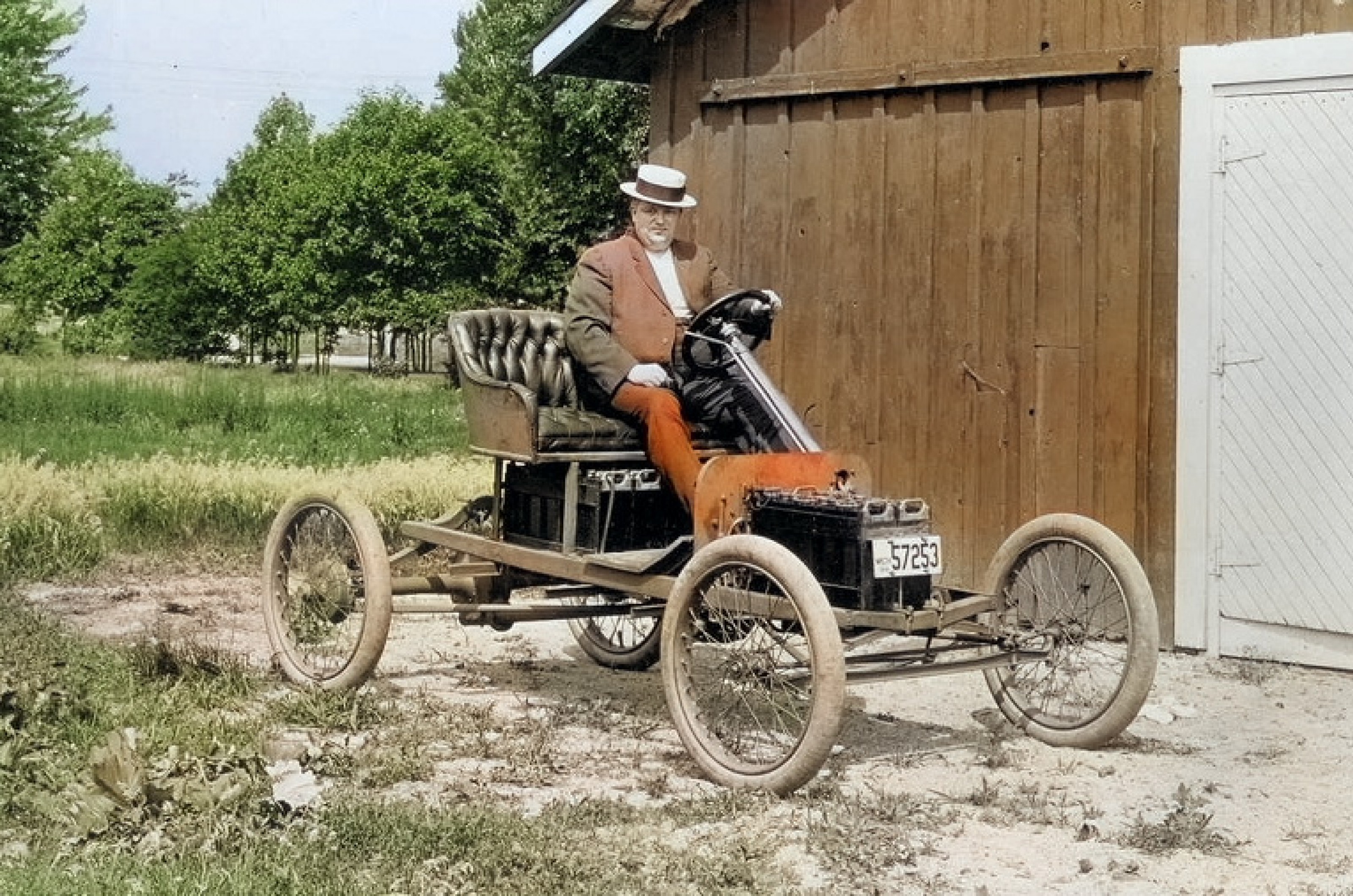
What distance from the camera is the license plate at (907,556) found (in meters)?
5.94

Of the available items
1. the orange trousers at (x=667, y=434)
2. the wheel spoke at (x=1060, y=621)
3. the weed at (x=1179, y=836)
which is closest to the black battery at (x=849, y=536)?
the orange trousers at (x=667, y=434)

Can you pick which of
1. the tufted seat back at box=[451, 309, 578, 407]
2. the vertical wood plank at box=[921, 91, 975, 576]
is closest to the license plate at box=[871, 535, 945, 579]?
the tufted seat back at box=[451, 309, 578, 407]

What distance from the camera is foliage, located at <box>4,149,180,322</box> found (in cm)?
5138

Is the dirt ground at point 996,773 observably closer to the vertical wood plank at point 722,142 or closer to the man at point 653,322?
the man at point 653,322

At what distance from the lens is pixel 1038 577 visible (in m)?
6.75

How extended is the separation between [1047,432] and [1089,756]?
116 inches

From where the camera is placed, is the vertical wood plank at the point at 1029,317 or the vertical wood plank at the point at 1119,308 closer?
the vertical wood plank at the point at 1119,308

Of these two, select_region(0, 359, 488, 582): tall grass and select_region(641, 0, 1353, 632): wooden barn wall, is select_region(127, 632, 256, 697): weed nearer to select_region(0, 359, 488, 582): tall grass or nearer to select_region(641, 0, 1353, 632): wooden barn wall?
select_region(0, 359, 488, 582): tall grass

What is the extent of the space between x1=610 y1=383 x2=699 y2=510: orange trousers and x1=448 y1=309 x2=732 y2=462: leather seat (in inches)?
9.1

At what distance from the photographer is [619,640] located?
340 inches

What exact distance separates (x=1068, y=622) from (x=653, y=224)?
2436 millimetres

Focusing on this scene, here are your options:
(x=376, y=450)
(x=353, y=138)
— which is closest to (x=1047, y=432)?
(x=376, y=450)

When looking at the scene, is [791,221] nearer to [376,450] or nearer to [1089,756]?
[1089,756]

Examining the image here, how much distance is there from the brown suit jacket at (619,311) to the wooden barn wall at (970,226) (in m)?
1.37
